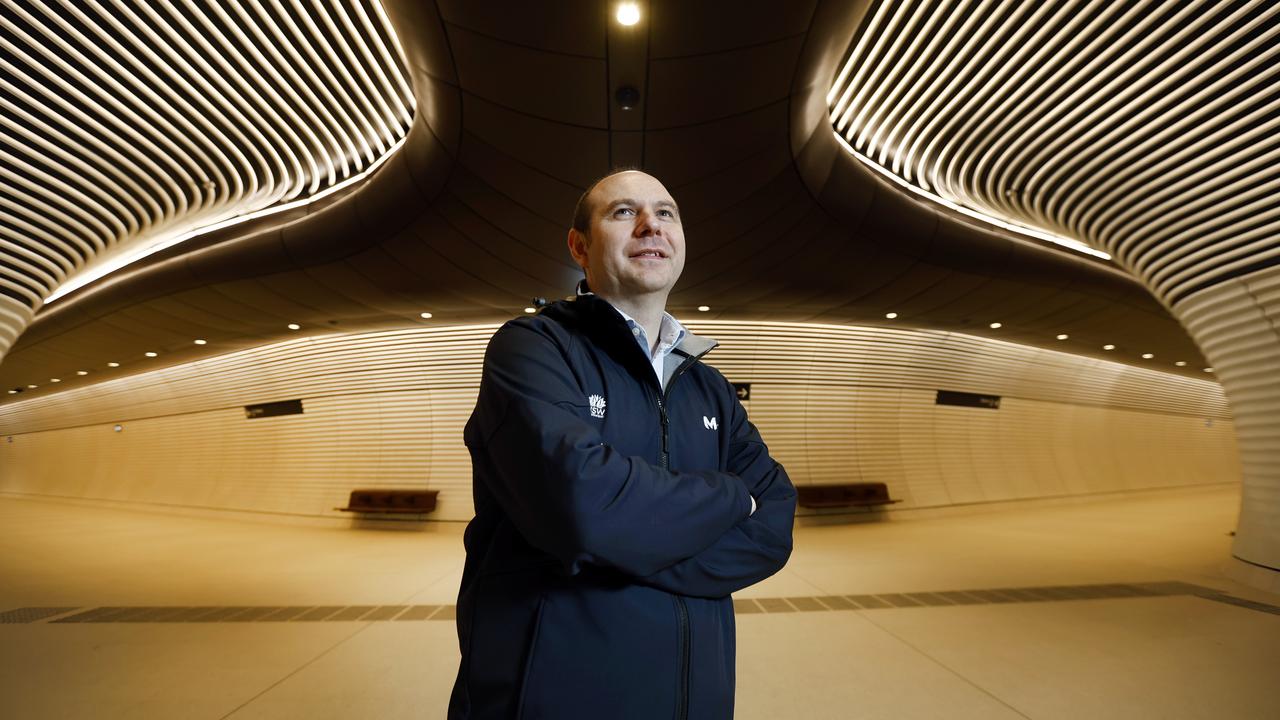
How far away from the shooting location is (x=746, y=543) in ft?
4.26

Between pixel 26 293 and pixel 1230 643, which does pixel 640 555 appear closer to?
pixel 1230 643

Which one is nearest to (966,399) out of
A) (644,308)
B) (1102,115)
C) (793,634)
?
(1102,115)

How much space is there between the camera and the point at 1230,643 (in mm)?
4199

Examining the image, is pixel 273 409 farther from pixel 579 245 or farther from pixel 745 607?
pixel 579 245

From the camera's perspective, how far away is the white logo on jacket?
49.6 inches

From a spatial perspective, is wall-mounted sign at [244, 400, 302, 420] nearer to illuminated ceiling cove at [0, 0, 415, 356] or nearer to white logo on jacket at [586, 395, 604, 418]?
illuminated ceiling cove at [0, 0, 415, 356]

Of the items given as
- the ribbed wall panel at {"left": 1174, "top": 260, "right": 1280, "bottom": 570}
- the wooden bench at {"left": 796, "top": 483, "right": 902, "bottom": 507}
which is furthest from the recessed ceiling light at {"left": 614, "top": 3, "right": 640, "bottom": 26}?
the wooden bench at {"left": 796, "top": 483, "right": 902, "bottom": 507}

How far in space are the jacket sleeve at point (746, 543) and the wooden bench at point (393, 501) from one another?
1280 centimetres

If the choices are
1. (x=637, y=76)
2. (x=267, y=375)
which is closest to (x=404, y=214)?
(x=637, y=76)

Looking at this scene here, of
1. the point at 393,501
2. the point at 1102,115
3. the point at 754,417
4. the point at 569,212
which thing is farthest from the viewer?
the point at 754,417

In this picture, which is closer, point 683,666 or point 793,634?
point 683,666

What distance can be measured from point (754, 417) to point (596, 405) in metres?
12.4

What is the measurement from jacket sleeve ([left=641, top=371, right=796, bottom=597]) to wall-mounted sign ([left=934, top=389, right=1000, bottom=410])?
15542 millimetres

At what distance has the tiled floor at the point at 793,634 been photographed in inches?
132
